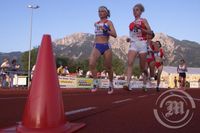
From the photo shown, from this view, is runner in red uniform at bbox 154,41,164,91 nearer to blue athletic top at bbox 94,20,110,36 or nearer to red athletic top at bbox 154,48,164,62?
red athletic top at bbox 154,48,164,62

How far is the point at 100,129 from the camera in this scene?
3881 millimetres

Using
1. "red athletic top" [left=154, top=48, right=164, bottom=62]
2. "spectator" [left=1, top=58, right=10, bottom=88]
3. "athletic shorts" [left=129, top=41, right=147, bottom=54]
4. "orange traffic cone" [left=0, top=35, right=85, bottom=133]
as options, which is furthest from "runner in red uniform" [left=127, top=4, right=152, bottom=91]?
"spectator" [left=1, top=58, right=10, bottom=88]

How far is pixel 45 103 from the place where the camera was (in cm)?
370

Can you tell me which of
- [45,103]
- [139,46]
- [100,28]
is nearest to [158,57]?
[139,46]

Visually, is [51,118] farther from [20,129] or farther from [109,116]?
[109,116]

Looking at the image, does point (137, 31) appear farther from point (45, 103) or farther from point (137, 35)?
point (45, 103)

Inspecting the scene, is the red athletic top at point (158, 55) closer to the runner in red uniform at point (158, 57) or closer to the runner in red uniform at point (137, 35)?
the runner in red uniform at point (158, 57)

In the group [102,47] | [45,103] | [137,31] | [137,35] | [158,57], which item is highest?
[137,31]

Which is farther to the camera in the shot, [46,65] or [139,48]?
[139,48]

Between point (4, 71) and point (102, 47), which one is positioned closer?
point (102, 47)

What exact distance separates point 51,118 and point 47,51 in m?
0.88

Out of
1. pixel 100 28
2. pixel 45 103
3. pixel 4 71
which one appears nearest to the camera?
pixel 45 103

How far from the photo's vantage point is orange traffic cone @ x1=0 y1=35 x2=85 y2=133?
139 inches

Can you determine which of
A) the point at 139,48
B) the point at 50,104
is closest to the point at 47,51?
the point at 50,104
